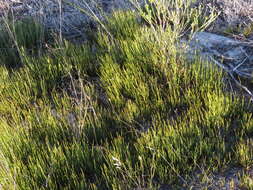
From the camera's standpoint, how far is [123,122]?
8.66 ft

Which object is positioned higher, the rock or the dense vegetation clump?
Result: the rock

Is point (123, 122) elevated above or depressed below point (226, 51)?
below

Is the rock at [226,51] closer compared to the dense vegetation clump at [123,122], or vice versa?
the dense vegetation clump at [123,122]

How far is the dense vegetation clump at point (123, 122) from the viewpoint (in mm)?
2232

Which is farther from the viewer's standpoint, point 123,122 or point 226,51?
point 226,51

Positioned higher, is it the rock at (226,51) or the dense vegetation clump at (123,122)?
the rock at (226,51)

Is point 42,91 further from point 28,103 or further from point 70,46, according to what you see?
point 70,46

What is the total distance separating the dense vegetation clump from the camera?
2232 mm

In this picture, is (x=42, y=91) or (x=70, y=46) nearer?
(x=42, y=91)

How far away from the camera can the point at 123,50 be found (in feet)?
11.3

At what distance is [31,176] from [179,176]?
→ 966 millimetres

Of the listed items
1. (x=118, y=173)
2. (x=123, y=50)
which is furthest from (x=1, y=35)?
(x=118, y=173)

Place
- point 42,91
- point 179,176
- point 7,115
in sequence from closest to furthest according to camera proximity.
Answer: point 179,176 → point 7,115 → point 42,91

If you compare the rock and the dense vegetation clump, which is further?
the rock
